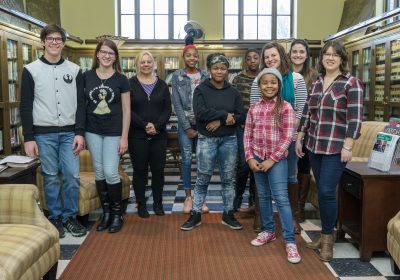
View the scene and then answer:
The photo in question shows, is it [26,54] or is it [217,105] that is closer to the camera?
[217,105]

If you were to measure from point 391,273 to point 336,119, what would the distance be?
0.98 meters

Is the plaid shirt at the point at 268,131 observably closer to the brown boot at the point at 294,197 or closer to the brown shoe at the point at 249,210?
the brown boot at the point at 294,197

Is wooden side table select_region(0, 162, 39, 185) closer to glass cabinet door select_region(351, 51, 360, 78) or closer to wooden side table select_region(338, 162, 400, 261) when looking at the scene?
wooden side table select_region(338, 162, 400, 261)

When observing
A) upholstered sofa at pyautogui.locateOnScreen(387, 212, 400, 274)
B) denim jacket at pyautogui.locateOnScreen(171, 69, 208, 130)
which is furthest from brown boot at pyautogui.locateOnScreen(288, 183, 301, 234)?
denim jacket at pyautogui.locateOnScreen(171, 69, 208, 130)

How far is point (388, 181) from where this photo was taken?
2.77 meters

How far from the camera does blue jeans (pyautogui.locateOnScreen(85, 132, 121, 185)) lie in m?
3.32

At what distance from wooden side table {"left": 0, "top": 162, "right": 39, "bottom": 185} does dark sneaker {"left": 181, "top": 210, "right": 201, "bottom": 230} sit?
3.91 ft

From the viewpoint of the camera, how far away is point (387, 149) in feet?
9.31

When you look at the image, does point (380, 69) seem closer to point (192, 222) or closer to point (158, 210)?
point (158, 210)

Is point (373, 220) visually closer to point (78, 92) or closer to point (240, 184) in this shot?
point (240, 184)

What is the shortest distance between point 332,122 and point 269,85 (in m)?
0.47

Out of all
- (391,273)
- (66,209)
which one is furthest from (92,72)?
(391,273)

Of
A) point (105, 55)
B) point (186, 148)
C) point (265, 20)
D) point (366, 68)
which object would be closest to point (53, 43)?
point (105, 55)

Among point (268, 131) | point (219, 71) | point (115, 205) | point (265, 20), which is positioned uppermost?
point (265, 20)
